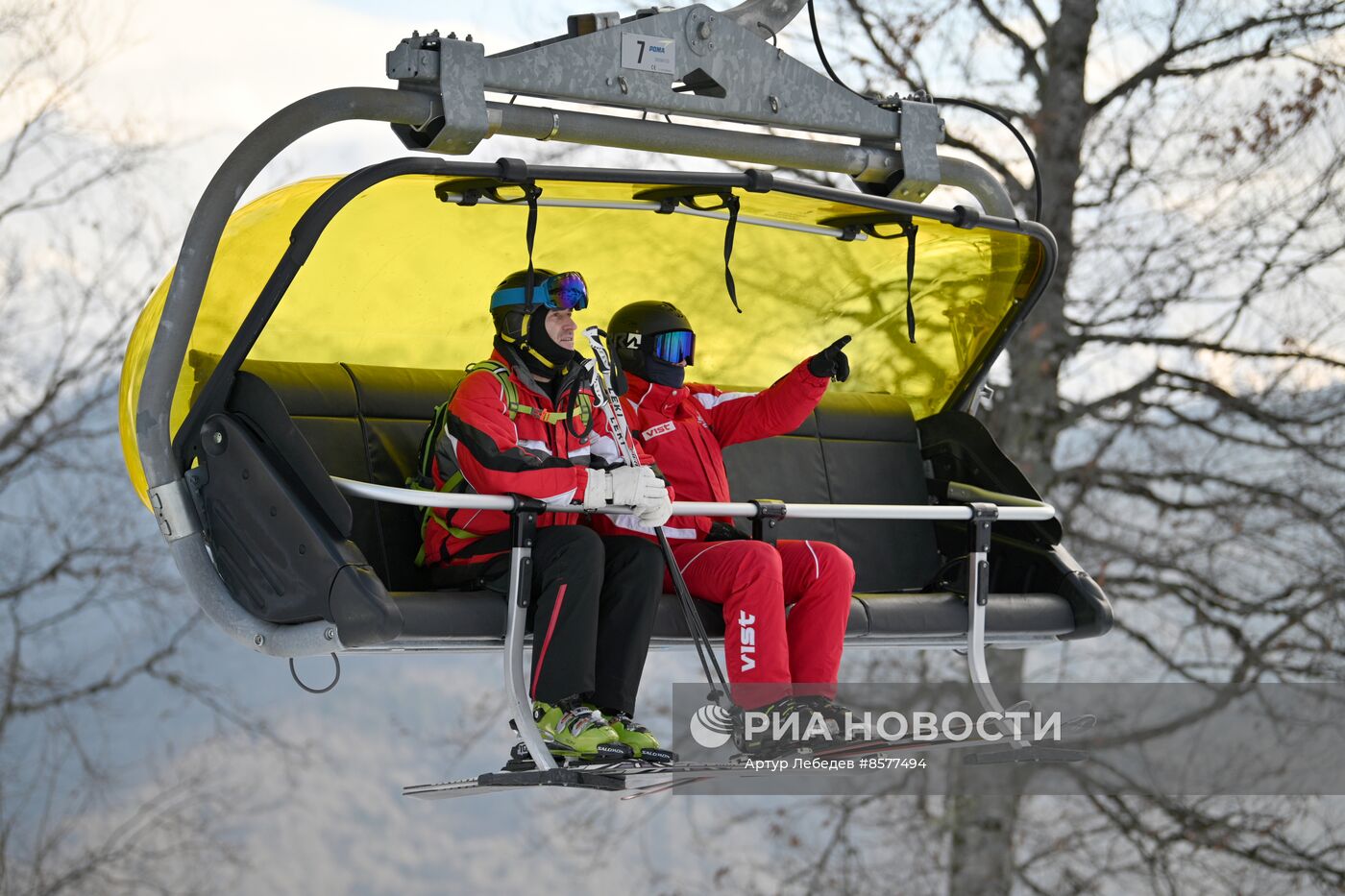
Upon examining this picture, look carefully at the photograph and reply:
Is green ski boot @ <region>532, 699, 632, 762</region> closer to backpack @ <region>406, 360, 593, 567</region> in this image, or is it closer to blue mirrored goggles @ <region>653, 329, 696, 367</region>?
backpack @ <region>406, 360, 593, 567</region>

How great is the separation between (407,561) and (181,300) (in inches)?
39.7

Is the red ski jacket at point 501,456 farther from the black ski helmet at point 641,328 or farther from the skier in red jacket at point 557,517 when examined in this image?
the black ski helmet at point 641,328

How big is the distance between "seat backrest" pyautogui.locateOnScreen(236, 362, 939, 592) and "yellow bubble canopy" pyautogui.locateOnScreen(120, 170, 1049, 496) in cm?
9

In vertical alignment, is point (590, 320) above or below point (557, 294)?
above

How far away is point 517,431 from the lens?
4.38m

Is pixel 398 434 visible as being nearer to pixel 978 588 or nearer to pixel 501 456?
pixel 501 456

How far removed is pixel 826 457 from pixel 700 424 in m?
0.81

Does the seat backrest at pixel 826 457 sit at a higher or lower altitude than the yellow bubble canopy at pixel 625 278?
lower

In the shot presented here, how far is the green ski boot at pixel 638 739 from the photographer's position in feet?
13.4

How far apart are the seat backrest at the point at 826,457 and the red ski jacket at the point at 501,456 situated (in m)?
0.41

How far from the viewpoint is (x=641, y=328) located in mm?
4848

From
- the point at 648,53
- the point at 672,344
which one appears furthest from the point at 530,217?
the point at 672,344

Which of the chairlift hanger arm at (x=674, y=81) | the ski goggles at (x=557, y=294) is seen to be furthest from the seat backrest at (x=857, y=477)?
the ski goggles at (x=557, y=294)

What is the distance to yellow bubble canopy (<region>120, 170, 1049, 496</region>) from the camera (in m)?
4.38
